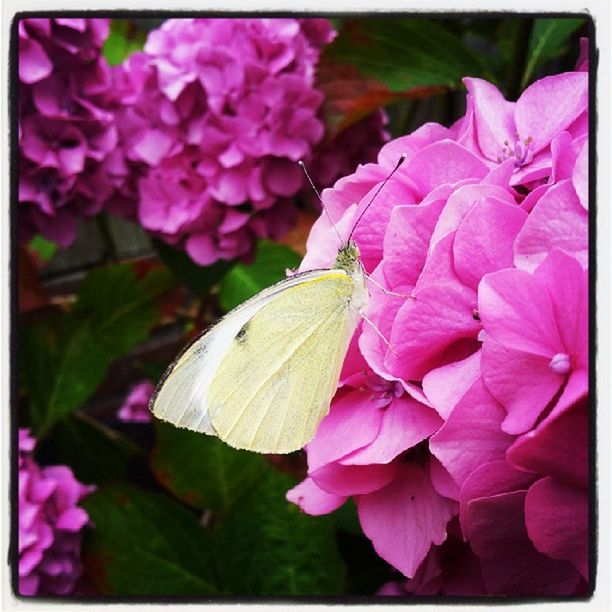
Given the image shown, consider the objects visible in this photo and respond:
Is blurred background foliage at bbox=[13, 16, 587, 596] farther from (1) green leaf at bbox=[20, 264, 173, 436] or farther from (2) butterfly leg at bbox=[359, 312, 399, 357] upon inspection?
(2) butterfly leg at bbox=[359, 312, 399, 357]

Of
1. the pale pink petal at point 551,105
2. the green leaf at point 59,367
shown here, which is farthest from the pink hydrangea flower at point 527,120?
the green leaf at point 59,367

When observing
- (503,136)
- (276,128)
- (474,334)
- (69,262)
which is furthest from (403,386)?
(69,262)

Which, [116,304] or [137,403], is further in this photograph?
[137,403]

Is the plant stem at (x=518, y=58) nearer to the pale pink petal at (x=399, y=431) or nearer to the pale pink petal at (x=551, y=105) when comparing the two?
the pale pink petal at (x=551, y=105)

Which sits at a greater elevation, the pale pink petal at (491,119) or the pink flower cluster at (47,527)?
the pale pink petal at (491,119)

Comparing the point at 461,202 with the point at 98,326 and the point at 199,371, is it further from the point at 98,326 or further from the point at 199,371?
the point at 98,326

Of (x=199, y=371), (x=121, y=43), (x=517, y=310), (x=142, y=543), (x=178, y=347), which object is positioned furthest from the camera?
(x=178, y=347)

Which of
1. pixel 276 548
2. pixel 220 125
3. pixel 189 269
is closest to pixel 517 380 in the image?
pixel 276 548
